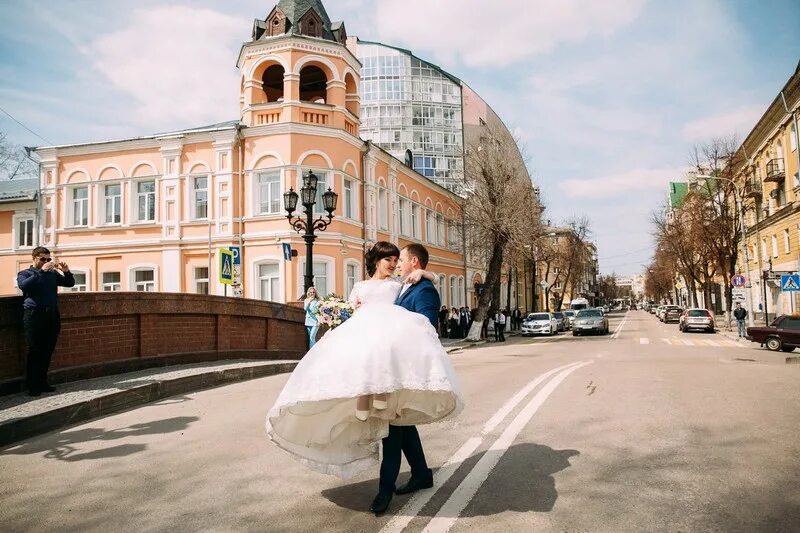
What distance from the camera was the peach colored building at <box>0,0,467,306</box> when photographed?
25547mm

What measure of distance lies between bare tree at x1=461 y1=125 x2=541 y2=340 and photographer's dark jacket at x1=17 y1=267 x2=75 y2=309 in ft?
80.0

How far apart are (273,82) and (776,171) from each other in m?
33.0

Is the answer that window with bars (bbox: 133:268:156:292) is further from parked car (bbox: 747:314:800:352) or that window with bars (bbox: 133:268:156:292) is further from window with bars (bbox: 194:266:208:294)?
parked car (bbox: 747:314:800:352)

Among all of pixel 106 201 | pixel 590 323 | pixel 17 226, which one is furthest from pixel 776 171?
pixel 17 226

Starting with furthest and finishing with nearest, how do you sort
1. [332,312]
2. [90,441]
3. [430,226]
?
[430,226] < [332,312] < [90,441]

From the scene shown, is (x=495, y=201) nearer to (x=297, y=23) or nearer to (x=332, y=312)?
(x=297, y=23)

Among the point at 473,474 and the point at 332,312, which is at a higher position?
the point at 332,312

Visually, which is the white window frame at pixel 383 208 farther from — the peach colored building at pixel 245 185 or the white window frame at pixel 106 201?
the white window frame at pixel 106 201

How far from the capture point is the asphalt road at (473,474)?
12.3 feet

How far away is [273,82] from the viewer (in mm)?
28016

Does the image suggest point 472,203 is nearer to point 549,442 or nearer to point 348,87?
point 348,87

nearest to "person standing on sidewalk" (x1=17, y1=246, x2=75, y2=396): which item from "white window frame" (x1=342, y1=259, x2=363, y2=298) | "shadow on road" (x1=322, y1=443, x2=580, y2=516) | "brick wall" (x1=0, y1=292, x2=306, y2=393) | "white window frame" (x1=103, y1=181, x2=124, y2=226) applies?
"brick wall" (x1=0, y1=292, x2=306, y2=393)

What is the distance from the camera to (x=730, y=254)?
133 ft

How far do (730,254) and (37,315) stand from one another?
43691mm
